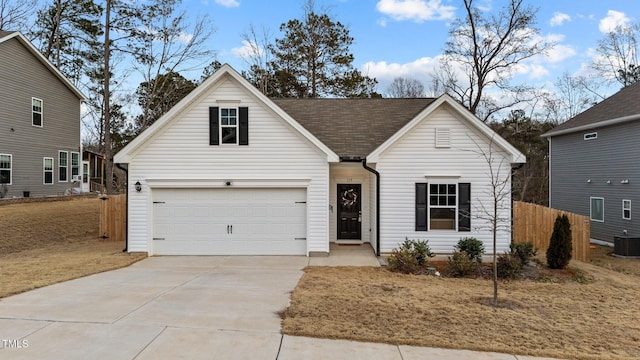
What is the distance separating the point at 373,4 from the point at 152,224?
15.7m

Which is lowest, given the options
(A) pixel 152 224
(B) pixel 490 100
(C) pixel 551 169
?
(A) pixel 152 224

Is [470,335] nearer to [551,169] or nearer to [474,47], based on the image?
[551,169]

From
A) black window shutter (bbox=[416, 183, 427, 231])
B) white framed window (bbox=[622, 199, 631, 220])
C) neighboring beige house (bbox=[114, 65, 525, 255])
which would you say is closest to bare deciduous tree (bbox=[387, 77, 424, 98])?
white framed window (bbox=[622, 199, 631, 220])

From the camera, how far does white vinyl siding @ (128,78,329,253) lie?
12.4m

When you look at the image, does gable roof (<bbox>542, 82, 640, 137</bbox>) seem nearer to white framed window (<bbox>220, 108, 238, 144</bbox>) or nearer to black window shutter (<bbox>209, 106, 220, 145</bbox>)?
white framed window (<bbox>220, 108, 238, 144</bbox>)

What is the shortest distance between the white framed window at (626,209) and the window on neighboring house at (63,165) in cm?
2884

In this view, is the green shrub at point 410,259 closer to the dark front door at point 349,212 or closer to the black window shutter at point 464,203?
the black window shutter at point 464,203

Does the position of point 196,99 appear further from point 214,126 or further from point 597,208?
point 597,208

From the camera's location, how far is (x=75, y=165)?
25.6m

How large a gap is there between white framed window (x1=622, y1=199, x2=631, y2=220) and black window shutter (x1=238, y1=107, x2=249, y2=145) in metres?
15.3

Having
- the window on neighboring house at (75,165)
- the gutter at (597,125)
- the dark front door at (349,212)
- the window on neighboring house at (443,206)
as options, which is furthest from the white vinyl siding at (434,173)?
the window on neighboring house at (75,165)

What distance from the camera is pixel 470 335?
19.1ft

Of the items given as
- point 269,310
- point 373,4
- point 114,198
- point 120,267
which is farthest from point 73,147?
point 269,310

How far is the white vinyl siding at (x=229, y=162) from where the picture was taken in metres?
12.4
